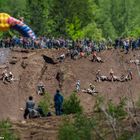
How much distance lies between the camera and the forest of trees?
72.9 meters

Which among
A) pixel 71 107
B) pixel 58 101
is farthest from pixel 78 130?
pixel 71 107

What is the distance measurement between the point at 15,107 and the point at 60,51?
772 centimetres

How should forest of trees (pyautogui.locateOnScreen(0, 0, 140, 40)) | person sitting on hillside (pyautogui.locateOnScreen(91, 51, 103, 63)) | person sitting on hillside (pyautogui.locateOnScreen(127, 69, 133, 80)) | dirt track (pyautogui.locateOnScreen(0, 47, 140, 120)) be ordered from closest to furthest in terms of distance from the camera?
dirt track (pyautogui.locateOnScreen(0, 47, 140, 120)), person sitting on hillside (pyautogui.locateOnScreen(127, 69, 133, 80)), person sitting on hillside (pyautogui.locateOnScreen(91, 51, 103, 63)), forest of trees (pyautogui.locateOnScreen(0, 0, 140, 40))

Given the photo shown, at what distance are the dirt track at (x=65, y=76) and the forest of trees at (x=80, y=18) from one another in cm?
2178

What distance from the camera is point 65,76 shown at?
159ft

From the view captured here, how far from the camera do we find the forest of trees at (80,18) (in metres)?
72.9

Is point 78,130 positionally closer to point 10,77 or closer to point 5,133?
point 5,133

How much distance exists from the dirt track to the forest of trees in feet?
71.5

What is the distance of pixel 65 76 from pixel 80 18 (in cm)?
2758

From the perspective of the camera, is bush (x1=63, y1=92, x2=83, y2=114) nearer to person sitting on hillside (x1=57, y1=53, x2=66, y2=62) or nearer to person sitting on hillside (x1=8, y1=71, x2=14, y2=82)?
person sitting on hillside (x1=8, y1=71, x2=14, y2=82)

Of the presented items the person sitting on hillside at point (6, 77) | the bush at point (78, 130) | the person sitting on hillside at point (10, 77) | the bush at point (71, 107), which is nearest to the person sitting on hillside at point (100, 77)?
the person sitting on hillside at point (10, 77)

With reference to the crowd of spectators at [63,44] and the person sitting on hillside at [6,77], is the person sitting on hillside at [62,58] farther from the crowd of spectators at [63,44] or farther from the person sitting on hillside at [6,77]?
the person sitting on hillside at [6,77]

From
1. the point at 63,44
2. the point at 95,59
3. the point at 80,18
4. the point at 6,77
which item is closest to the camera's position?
the point at 6,77

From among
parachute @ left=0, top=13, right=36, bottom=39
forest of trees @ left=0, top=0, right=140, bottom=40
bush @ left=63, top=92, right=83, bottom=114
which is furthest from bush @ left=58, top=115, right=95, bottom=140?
forest of trees @ left=0, top=0, right=140, bottom=40
